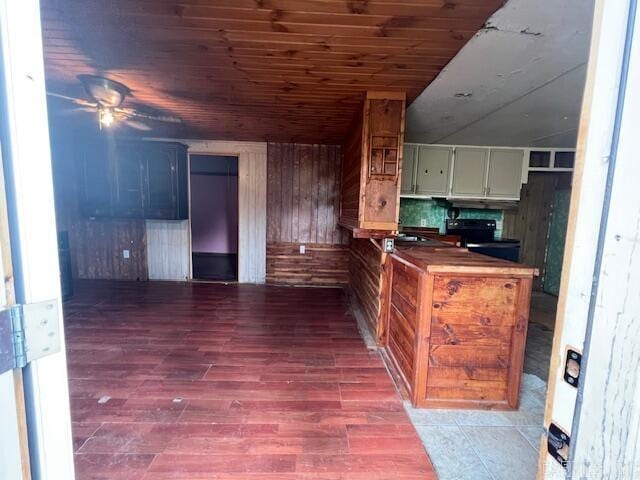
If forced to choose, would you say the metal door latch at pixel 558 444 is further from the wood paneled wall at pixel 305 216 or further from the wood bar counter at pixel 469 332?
the wood paneled wall at pixel 305 216

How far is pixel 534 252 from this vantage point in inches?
193

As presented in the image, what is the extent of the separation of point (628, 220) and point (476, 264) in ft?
5.16

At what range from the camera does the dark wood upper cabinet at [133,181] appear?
4.46 meters

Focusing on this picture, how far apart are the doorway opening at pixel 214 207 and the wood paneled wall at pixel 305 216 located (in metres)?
2.11

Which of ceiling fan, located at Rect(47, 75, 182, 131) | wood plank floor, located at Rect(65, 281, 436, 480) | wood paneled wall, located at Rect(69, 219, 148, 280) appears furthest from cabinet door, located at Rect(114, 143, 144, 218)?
wood plank floor, located at Rect(65, 281, 436, 480)

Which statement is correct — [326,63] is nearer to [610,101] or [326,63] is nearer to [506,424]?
[610,101]

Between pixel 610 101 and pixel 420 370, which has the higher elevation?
pixel 610 101

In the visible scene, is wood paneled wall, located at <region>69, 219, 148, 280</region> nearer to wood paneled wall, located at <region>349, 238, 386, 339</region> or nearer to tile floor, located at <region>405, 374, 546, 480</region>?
wood paneled wall, located at <region>349, 238, 386, 339</region>

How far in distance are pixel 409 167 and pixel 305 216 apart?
1.81m

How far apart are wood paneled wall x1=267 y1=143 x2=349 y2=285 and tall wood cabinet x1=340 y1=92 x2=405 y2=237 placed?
2.24 meters

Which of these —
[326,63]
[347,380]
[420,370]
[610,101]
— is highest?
[326,63]

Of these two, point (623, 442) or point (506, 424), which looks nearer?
point (623, 442)

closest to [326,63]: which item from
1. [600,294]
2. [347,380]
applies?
[600,294]

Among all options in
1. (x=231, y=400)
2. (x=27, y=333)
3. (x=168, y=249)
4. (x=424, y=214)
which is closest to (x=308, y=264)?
(x=424, y=214)
